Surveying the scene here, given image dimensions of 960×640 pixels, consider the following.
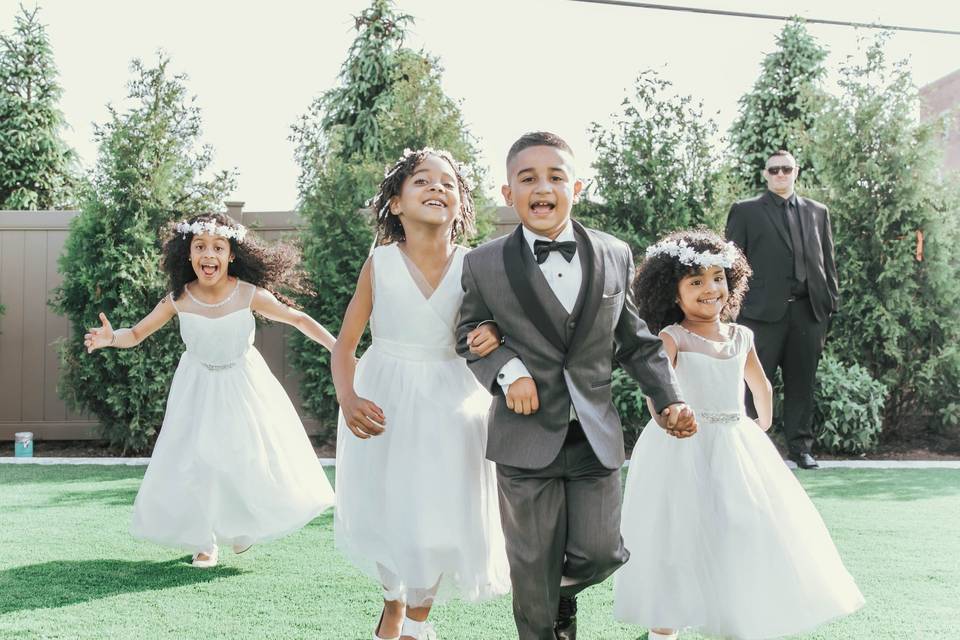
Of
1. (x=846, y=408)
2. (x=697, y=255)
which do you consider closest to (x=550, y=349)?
(x=697, y=255)

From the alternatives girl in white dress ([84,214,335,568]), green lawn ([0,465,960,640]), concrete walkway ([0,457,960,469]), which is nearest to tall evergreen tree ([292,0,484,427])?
concrete walkway ([0,457,960,469])

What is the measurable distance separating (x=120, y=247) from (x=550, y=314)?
248 inches

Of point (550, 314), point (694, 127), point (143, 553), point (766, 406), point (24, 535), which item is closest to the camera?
point (550, 314)

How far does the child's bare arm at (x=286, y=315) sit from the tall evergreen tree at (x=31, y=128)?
41.2ft

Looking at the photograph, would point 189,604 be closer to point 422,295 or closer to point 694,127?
point 422,295

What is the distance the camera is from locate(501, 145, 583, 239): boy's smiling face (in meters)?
2.60

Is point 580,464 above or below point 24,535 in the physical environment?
above

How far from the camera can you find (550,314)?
8.35ft

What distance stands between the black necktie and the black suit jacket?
29mm

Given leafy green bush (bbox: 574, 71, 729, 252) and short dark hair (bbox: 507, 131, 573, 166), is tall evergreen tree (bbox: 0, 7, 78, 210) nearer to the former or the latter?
leafy green bush (bbox: 574, 71, 729, 252)

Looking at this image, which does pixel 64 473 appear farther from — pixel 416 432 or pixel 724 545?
pixel 724 545

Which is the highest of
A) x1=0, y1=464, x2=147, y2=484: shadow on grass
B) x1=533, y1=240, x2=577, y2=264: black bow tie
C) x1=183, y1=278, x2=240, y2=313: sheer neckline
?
x1=533, y1=240, x2=577, y2=264: black bow tie

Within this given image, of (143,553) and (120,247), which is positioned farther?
(120,247)

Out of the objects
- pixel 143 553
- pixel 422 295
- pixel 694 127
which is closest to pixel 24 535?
pixel 143 553
